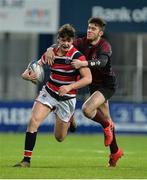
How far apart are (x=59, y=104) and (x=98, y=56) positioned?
97 cm

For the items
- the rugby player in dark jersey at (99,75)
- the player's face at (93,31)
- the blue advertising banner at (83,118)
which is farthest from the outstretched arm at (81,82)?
the blue advertising banner at (83,118)

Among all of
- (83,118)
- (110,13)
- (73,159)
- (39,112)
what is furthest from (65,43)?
(110,13)

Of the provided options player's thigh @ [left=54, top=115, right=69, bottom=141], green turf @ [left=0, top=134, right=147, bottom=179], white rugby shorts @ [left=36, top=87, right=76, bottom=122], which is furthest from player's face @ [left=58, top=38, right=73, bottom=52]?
green turf @ [left=0, top=134, right=147, bottom=179]

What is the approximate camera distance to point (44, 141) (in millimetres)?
22266

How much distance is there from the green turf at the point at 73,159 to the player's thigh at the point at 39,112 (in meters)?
0.75

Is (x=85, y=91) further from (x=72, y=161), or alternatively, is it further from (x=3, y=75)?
(x=72, y=161)

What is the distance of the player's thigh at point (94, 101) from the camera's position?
13.3m

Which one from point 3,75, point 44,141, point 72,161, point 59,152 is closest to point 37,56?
point 3,75

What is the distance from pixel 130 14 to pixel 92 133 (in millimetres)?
4444

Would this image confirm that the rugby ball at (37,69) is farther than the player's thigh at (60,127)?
No

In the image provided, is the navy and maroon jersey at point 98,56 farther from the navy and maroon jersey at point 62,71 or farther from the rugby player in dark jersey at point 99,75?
the navy and maroon jersey at point 62,71

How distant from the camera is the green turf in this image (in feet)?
38.2

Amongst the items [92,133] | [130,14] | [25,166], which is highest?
[130,14]

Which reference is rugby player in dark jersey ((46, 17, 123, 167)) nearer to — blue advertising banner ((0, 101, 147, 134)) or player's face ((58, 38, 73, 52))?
player's face ((58, 38, 73, 52))
